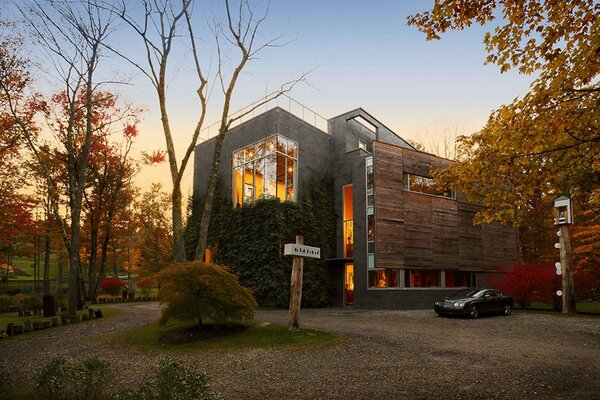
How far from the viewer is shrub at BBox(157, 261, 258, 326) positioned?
37.1ft

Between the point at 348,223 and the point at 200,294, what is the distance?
14633 millimetres

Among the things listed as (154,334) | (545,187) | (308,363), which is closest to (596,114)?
(545,187)

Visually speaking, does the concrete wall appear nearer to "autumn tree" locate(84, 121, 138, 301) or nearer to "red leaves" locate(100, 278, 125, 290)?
"autumn tree" locate(84, 121, 138, 301)

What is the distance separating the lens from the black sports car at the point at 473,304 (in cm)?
1788

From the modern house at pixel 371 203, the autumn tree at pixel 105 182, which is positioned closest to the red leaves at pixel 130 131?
the autumn tree at pixel 105 182

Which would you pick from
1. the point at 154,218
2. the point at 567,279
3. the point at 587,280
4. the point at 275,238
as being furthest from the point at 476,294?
the point at 154,218

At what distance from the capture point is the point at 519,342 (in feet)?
37.9

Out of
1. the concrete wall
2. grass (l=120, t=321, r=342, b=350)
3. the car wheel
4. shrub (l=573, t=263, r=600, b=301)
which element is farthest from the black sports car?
the concrete wall

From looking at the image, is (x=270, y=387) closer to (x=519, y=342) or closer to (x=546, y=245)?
(x=519, y=342)

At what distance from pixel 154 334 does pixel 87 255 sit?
27.4 m

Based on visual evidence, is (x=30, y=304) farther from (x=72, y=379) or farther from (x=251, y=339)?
(x=72, y=379)

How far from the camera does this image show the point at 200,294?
11.5m

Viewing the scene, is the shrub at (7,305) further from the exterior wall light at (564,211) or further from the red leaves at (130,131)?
the exterior wall light at (564,211)

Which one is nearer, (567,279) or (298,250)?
(298,250)
